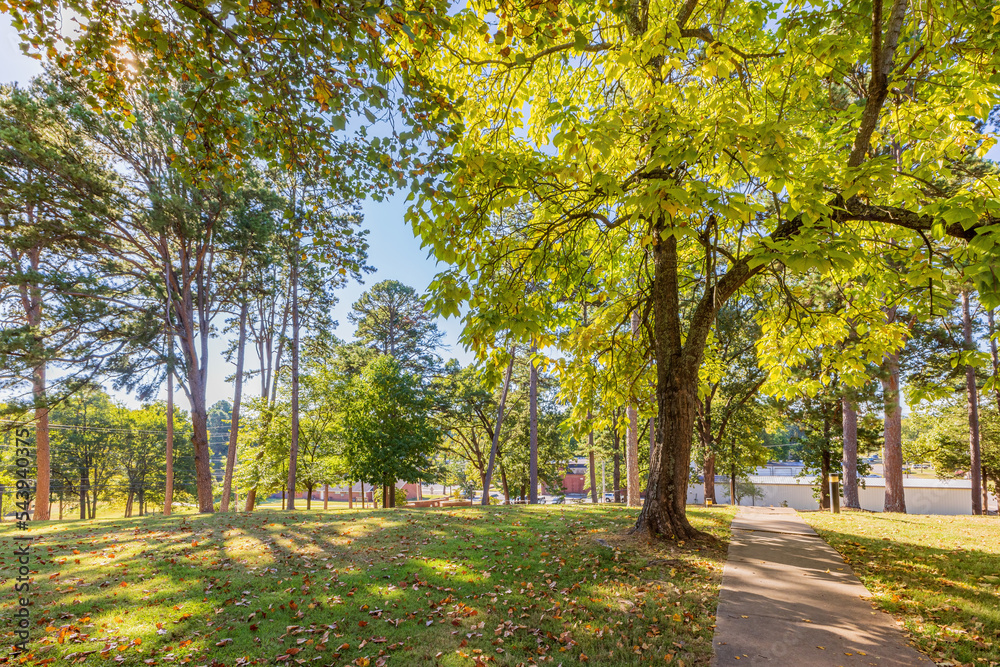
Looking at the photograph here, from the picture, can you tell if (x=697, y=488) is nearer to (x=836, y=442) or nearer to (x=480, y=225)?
(x=836, y=442)

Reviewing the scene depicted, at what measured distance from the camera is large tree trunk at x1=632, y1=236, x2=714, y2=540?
593 cm

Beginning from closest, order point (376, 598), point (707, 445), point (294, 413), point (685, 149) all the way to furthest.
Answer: point (685, 149) < point (376, 598) < point (294, 413) < point (707, 445)

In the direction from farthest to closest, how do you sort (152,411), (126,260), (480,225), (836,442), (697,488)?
(697,488), (152,411), (836,442), (126,260), (480,225)

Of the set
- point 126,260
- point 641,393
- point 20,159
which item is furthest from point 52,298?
point 641,393

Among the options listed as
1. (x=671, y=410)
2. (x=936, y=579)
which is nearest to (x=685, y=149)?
(x=671, y=410)

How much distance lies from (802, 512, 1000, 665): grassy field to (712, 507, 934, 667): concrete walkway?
0.19 meters

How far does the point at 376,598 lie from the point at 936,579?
600 centimetres

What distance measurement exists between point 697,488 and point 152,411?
3903cm

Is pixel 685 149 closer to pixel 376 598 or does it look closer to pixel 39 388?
pixel 376 598

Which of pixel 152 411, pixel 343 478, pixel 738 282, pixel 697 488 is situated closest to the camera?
pixel 738 282

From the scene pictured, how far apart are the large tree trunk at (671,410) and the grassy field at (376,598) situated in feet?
1.39

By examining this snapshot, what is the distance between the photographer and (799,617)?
3762 millimetres

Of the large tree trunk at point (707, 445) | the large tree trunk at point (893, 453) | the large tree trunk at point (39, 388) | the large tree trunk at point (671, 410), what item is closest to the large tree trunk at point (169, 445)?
the large tree trunk at point (39, 388)

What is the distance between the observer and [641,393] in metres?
7.11
